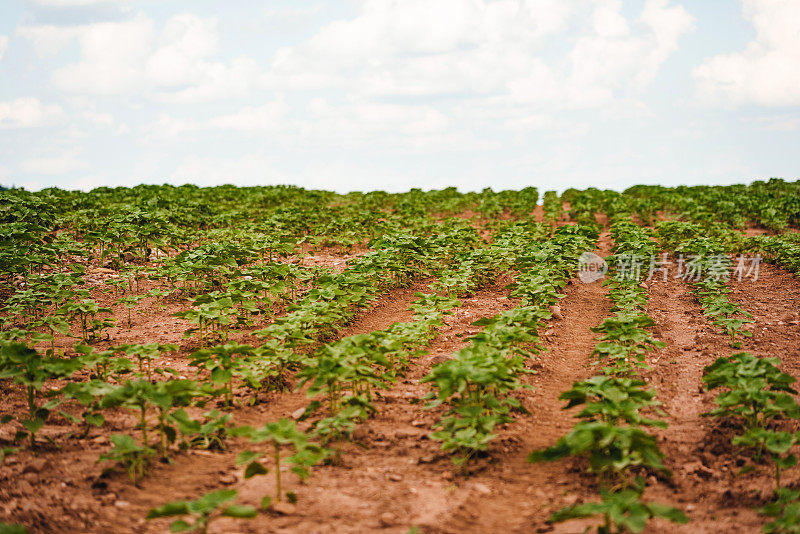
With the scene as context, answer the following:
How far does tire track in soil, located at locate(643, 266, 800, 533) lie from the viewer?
3975 mm

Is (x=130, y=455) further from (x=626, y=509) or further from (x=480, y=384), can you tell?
(x=626, y=509)

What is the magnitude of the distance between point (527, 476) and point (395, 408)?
1.54 meters

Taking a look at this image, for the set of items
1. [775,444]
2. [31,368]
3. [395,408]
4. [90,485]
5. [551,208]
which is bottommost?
[90,485]

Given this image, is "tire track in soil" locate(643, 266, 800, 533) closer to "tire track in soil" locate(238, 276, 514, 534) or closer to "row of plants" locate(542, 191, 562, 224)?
"tire track in soil" locate(238, 276, 514, 534)

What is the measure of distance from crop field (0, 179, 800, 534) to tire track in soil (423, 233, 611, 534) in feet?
0.06

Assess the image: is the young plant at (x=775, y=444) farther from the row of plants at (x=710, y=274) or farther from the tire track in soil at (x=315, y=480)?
the row of plants at (x=710, y=274)

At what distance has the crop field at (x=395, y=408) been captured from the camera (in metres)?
3.78

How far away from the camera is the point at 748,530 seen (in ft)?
11.9

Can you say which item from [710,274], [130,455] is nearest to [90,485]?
[130,455]

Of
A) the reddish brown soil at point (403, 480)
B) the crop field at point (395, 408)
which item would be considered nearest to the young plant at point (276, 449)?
the crop field at point (395, 408)

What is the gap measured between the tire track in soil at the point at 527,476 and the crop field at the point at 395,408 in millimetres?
19

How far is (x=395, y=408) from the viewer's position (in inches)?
219

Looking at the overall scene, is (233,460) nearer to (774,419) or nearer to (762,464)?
(762,464)

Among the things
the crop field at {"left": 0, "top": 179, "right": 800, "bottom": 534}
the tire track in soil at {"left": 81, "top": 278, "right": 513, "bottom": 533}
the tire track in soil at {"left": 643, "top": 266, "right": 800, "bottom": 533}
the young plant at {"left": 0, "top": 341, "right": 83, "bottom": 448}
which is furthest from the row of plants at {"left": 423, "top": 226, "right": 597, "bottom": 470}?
the young plant at {"left": 0, "top": 341, "right": 83, "bottom": 448}
